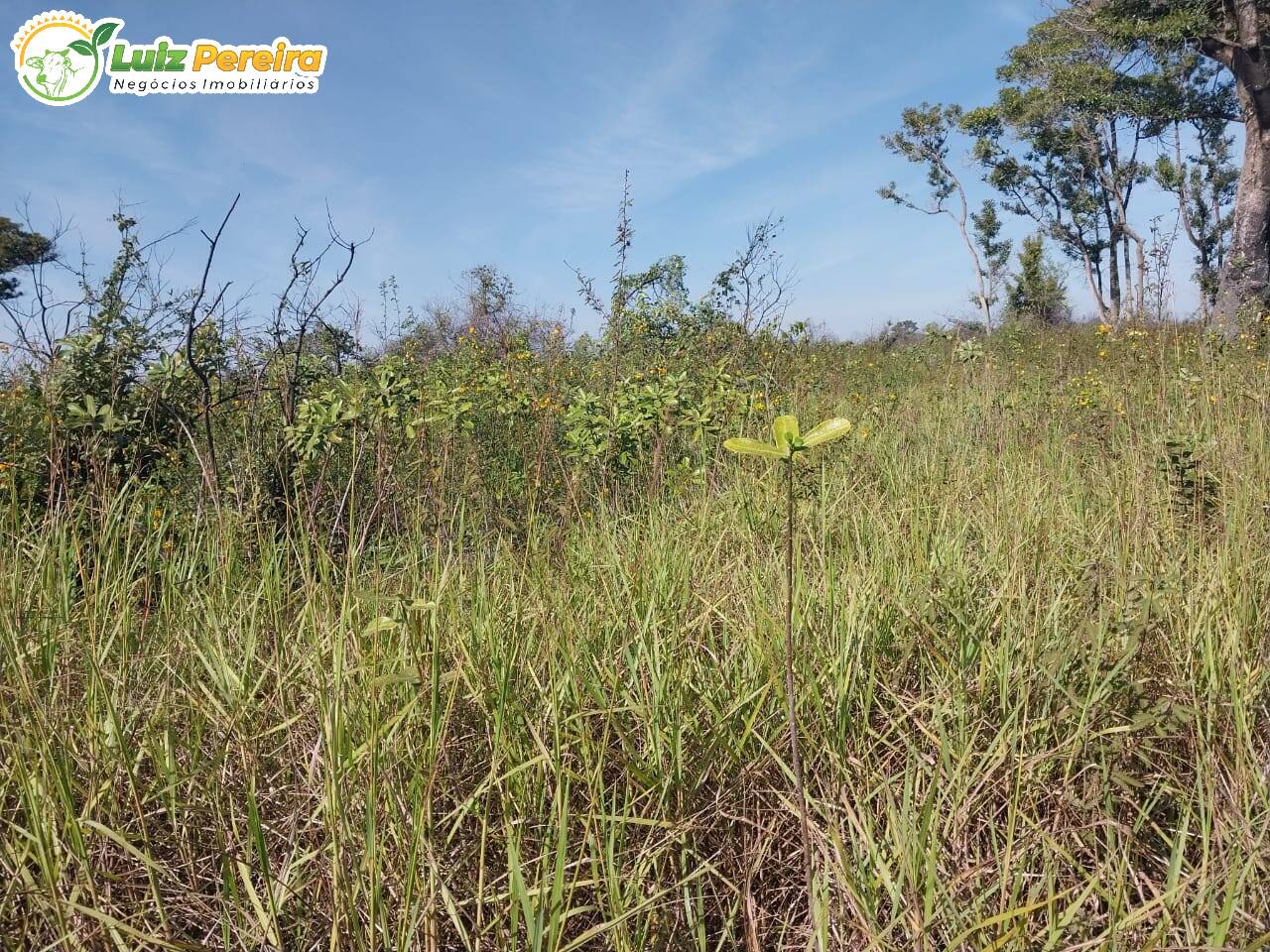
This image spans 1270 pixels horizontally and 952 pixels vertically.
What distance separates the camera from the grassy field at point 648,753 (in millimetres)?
1012

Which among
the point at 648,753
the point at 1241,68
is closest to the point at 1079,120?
the point at 1241,68

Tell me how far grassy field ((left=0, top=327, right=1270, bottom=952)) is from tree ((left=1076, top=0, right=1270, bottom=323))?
10.6 meters

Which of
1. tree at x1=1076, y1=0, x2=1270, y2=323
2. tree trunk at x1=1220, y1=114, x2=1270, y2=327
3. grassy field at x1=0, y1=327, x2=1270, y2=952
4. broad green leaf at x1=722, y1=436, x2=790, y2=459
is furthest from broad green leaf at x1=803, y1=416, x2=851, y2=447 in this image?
tree trunk at x1=1220, y1=114, x2=1270, y2=327

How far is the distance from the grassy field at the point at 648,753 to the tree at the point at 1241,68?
10.6 metres

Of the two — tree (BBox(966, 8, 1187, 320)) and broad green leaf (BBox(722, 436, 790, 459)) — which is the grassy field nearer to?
broad green leaf (BBox(722, 436, 790, 459))

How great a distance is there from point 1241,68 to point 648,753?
1291 cm

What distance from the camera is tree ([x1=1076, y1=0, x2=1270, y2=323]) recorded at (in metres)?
9.56

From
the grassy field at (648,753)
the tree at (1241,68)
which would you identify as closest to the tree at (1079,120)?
the tree at (1241,68)

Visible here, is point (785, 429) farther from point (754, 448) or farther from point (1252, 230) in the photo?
point (1252, 230)

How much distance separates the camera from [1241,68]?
981cm

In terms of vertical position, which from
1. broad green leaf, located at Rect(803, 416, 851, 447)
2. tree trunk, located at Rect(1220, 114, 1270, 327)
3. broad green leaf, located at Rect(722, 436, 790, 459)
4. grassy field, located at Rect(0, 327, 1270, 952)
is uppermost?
tree trunk, located at Rect(1220, 114, 1270, 327)

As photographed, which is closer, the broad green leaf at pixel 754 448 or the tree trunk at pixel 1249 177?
the broad green leaf at pixel 754 448

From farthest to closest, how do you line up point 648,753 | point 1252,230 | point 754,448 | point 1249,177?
point 1249,177 → point 1252,230 → point 648,753 → point 754,448

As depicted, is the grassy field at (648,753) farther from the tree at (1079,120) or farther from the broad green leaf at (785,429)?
the tree at (1079,120)
